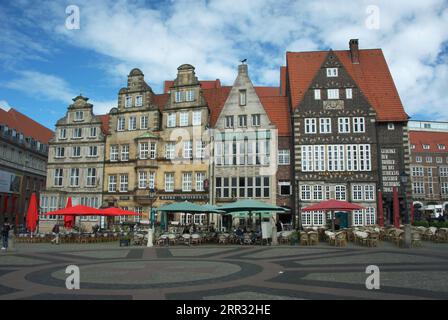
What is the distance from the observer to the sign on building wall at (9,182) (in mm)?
51656

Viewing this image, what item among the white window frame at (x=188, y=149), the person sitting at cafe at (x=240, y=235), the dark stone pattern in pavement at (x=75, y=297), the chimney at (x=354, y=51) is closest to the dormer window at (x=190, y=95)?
the white window frame at (x=188, y=149)

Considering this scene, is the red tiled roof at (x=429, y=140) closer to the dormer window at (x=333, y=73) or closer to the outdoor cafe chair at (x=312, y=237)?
the dormer window at (x=333, y=73)

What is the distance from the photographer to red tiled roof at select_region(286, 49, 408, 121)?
3766cm

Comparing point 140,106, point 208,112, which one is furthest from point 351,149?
point 140,106

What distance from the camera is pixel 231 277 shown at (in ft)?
39.0

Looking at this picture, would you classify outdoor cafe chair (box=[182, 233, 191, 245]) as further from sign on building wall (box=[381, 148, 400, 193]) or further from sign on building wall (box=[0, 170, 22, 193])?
sign on building wall (box=[0, 170, 22, 193])

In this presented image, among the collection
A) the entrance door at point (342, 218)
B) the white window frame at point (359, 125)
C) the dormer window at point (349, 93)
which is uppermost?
the dormer window at point (349, 93)

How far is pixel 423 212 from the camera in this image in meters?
A: 63.6

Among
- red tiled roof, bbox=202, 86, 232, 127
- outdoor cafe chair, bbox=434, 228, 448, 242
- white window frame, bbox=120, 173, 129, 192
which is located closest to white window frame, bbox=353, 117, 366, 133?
red tiled roof, bbox=202, 86, 232, 127

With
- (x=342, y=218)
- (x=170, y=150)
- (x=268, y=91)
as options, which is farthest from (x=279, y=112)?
(x=268, y=91)

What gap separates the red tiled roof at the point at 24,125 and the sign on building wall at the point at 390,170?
48.5m

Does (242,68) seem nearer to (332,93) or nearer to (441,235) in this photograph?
(332,93)

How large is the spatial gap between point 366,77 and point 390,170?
10.4 metres

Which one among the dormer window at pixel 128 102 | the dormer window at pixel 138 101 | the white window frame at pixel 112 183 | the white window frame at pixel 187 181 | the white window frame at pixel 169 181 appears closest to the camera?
the white window frame at pixel 187 181
